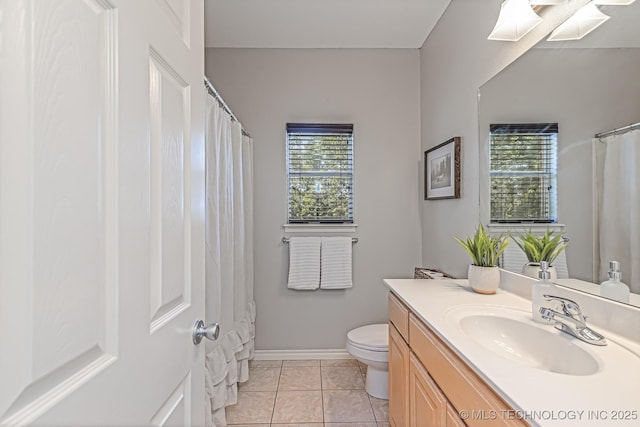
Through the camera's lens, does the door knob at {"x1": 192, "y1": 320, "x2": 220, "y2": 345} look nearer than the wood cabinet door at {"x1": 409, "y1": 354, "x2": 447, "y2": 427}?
Yes

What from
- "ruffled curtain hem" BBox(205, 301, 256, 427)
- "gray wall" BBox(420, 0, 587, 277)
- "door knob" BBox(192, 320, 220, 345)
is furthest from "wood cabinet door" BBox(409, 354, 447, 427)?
"ruffled curtain hem" BBox(205, 301, 256, 427)

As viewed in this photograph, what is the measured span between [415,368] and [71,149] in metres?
1.35

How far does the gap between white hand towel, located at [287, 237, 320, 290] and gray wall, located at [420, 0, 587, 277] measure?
2.93 feet

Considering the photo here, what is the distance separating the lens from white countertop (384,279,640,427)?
1.98ft

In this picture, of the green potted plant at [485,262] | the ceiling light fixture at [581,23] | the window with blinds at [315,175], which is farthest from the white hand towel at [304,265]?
the ceiling light fixture at [581,23]

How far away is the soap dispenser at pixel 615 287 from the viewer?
99 cm

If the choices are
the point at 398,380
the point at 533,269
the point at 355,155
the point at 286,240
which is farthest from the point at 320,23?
the point at 398,380

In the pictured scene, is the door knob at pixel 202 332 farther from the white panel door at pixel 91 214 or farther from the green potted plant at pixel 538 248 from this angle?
the green potted plant at pixel 538 248

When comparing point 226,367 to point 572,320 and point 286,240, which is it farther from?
point 572,320

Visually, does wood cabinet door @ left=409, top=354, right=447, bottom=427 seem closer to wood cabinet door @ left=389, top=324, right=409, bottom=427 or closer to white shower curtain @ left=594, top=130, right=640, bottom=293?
wood cabinet door @ left=389, top=324, right=409, bottom=427

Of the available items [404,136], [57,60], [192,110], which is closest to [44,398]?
[57,60]

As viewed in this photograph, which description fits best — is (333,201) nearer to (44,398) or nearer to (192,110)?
(192,110)

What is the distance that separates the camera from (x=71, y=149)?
0.44m

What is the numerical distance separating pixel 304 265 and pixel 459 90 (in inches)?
65.0
